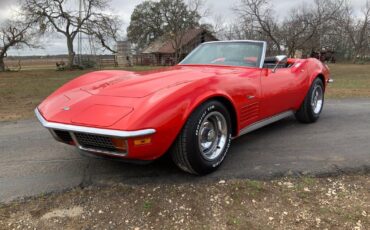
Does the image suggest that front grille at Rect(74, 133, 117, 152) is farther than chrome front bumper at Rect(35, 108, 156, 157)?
Yes

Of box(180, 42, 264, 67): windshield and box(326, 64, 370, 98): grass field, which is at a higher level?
box(180, 42, 264, 67): windshield

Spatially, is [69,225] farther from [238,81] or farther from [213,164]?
[238,81]

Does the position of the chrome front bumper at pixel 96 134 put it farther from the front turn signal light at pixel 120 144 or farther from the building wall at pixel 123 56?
the building wall at pixel 123 56

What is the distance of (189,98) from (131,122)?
1.95ft

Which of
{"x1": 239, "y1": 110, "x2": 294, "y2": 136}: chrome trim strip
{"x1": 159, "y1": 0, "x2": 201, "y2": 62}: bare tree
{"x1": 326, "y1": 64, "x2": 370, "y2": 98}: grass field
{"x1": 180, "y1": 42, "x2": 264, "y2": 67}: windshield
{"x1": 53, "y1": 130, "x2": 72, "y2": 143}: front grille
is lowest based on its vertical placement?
{"x1": 326, "y1": 64, "x2": 370, "y2": 98}: grass field

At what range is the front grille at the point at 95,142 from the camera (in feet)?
8.86

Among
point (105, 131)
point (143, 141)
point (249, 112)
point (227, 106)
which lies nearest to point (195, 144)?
point (143, 141)

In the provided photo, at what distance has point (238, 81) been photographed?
11.6 ft

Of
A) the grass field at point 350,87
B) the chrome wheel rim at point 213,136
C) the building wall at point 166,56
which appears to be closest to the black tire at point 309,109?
the chrome wheel rim at point 213,136

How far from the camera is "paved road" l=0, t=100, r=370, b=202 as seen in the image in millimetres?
3232

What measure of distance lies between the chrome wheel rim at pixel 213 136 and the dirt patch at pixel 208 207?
36cm

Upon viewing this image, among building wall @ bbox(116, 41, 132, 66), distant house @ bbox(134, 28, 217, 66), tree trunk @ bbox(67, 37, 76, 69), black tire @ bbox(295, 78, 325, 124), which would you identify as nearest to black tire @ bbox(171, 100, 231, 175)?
black tire @ bbox(295, 78, 325, 124)

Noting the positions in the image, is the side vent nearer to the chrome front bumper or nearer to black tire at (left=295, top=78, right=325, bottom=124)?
the chrome front bumper

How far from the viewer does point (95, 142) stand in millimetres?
2771
